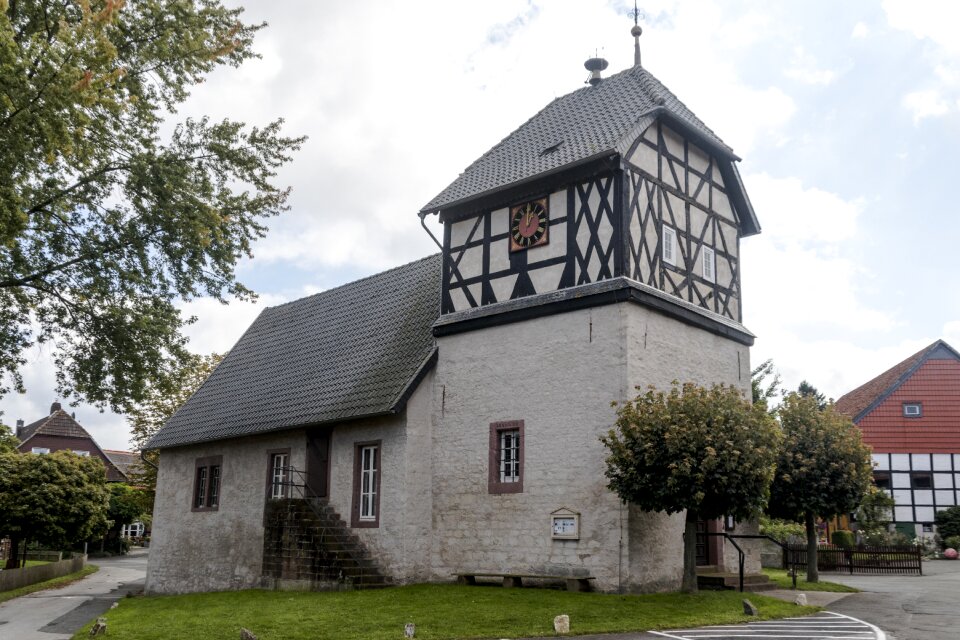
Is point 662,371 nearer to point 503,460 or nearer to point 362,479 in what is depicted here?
point 503,460

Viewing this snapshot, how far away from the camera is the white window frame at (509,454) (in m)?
18.3

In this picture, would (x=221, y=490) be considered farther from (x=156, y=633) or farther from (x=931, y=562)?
(x=931, y=562)

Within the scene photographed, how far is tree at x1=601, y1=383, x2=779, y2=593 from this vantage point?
572 inches

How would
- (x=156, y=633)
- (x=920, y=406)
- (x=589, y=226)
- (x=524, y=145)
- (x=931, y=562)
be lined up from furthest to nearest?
(x=920, y=406), (x=931, y=562), (x=524, y=145), (x=589, y=226), (x=156, y=633)

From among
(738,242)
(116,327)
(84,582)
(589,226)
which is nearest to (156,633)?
(116,327)

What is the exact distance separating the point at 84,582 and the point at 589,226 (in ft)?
80.6

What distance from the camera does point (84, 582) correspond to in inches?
1247

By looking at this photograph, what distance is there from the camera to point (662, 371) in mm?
17703

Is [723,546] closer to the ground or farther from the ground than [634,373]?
closer to the ground

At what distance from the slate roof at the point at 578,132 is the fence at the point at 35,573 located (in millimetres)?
19757

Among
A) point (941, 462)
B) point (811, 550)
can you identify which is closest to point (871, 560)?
point (811, 550)

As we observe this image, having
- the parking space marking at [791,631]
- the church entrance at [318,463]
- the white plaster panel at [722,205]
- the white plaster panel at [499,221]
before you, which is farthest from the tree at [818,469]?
the church entrance at [318,463]

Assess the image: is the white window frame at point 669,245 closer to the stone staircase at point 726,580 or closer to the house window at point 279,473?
the stone staircase at point 726,580

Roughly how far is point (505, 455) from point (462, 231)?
5.52 meters
